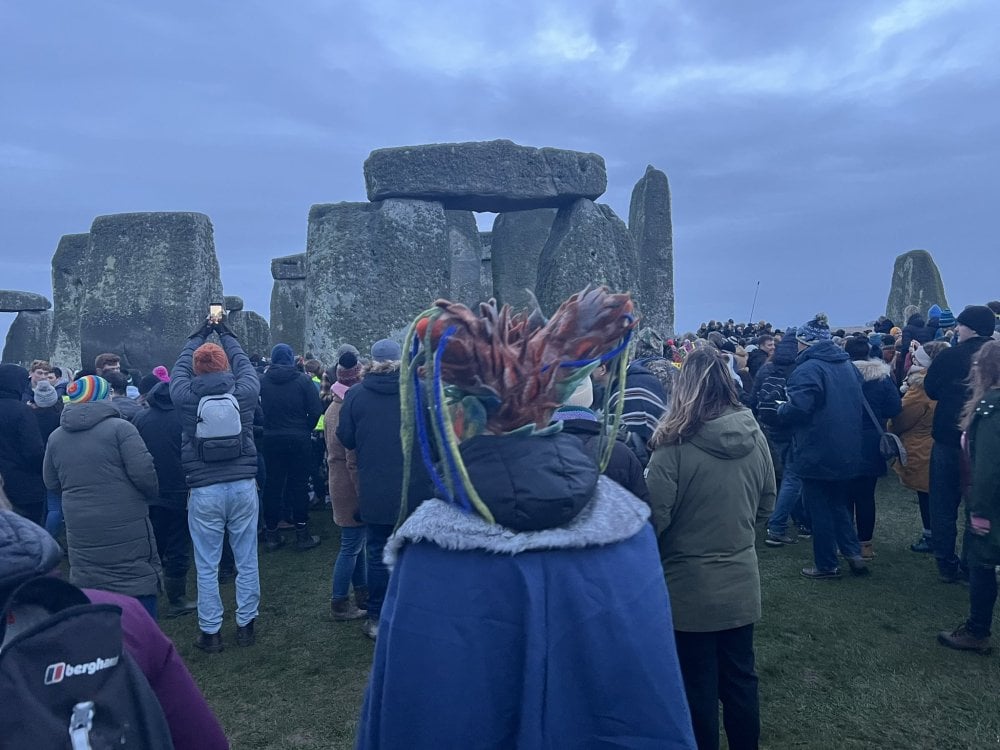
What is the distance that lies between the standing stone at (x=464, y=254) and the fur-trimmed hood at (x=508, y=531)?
38.1 ft

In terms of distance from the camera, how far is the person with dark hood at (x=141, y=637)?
109cm

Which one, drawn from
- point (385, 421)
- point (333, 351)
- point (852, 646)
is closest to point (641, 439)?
point (385, 421)

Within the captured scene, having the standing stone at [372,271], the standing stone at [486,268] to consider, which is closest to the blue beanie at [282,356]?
the standing stone at [372,271]

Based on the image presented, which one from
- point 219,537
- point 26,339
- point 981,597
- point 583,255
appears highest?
point 583,255

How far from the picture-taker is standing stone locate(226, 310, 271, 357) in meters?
15.4

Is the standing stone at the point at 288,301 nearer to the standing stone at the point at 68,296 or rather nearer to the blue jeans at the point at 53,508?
the standing stone at the point at 68,296

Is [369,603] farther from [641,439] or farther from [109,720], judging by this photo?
[109,720]

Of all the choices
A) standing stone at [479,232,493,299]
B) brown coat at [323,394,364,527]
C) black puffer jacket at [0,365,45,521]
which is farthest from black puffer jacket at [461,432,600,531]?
standing stone at [479,232,493,299]

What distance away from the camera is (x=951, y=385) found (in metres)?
4.46

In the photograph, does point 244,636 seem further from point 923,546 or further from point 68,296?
point 68,296

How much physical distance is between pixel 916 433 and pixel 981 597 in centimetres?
185

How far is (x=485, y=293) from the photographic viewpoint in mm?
14578

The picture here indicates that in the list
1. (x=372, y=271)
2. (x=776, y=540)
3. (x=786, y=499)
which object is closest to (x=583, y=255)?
(x=372, y=271)

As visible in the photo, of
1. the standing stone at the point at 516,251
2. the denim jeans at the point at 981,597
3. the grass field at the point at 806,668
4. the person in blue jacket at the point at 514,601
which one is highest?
the standing stone at the point at 516,251
